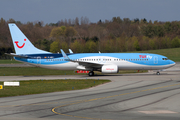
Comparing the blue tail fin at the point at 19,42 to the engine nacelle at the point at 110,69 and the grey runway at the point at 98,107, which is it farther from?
the grey runway at the point at 98,107

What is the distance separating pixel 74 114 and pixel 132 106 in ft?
16.0

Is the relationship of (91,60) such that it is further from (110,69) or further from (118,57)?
(118,57)

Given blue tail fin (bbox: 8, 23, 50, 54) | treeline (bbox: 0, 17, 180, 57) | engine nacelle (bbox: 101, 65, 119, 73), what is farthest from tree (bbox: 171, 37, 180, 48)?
blue tail fin (bbox: 8, 23, 50, 54)

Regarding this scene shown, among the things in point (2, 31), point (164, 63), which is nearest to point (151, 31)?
point (2, 31)

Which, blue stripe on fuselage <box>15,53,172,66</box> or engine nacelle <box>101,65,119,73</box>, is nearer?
engine nacelle <box>101,65,119,73</box>

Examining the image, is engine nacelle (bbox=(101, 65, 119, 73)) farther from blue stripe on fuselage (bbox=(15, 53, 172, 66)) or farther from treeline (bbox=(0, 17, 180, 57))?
treeline (bbox=(0, 17, 180, 57))

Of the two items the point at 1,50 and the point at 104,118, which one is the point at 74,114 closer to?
the point at 104,118

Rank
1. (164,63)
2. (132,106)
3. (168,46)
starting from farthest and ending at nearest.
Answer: (168,46)
(164,63)
(132,106)

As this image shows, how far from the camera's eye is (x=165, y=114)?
15.6 metres

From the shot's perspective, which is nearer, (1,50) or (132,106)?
(132,106)

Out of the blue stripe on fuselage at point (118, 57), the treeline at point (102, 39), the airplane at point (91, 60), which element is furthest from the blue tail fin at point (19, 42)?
the treeline at point (102, 39)

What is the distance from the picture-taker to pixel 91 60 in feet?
149

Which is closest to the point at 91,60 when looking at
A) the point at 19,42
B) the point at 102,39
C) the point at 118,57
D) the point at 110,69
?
the point at 110,69

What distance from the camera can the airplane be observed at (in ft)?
146
